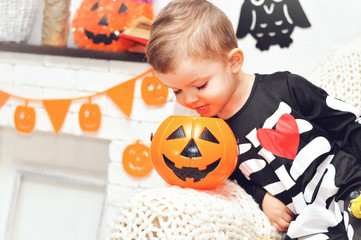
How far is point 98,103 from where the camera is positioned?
1.99 meters

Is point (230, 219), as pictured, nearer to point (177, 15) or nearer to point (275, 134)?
point (275, 134)

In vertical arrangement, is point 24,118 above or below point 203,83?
below

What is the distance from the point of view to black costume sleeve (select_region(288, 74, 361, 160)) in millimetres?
1188

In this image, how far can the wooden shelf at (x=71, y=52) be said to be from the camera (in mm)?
1873

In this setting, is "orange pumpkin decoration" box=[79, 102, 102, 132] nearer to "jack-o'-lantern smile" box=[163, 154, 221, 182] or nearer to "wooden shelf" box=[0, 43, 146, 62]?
"wooden shelf" box=[0, 43, 146, 62]

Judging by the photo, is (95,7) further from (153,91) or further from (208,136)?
(208,136)

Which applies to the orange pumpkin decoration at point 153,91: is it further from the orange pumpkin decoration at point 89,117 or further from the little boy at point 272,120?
the little boy at point 272,120

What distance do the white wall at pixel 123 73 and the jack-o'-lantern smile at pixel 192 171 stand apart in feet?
2.75

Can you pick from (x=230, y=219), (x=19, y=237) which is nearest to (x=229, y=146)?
(x=230, y=219)

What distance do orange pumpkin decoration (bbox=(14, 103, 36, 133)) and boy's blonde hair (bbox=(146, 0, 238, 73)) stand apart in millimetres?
1142

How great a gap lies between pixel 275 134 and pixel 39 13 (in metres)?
1.60

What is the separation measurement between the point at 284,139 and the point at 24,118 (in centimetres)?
139

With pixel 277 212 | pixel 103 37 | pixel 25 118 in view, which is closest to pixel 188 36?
pixel 277 212

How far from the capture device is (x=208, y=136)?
1.04 m
